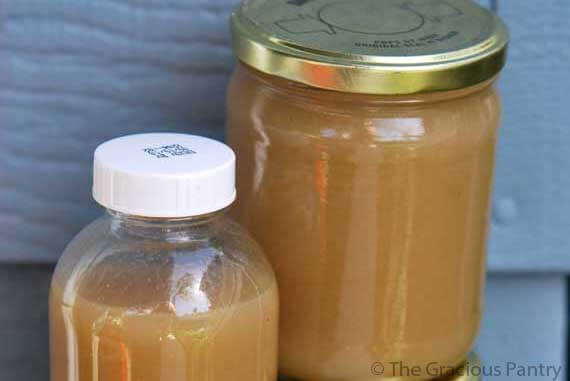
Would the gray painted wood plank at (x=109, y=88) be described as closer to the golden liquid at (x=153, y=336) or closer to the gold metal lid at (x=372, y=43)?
the gold metal lid at (x=372, y=43)

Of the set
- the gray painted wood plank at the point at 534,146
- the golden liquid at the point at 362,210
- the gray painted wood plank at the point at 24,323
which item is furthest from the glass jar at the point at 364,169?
the gray painted wood plank at the point at 24,323

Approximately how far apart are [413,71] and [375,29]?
66 millimetres

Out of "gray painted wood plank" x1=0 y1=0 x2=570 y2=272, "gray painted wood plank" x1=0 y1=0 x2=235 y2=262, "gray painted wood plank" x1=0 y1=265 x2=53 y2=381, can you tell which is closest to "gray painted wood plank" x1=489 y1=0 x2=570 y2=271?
"gray painted wood plank" x1=0 y1=0 x2=570 y2=272

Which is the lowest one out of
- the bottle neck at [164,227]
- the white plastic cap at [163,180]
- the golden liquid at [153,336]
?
the golden liquid at [153,336]

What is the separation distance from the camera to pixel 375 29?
667 millimetres

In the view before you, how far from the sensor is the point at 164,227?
613mm

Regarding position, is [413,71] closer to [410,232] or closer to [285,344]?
[410,232]

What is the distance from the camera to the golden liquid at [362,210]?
0.64 meters

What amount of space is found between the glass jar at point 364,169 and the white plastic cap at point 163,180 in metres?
0.06

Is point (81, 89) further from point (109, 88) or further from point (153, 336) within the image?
point (153, 336)

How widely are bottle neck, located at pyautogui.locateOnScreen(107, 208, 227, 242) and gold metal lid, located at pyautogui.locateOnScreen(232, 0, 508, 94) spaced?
0.10 meters

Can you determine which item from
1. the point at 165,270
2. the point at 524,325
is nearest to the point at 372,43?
the point at 165,270

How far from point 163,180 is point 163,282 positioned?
0.21ft

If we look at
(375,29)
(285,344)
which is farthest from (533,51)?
(285,344)
